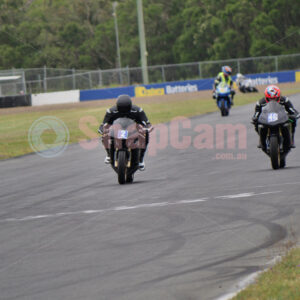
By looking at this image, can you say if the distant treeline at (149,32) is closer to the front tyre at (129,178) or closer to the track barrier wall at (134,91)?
the track barrier wall at (134,91)

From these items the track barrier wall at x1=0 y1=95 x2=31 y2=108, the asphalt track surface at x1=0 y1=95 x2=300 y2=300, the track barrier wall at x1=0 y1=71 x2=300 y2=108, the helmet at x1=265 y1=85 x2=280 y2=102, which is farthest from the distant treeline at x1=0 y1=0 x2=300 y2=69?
the asphalt track surface at x1=0 y1=95 x2=300 y2=300

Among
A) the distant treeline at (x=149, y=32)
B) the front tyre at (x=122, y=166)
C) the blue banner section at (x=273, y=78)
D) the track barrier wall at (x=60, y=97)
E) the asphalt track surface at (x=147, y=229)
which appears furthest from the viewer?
the distant treeline at (x=149, y=32)

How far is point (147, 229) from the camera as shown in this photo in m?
8.27

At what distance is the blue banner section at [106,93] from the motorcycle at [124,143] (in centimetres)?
3768

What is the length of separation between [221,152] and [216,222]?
326 inches

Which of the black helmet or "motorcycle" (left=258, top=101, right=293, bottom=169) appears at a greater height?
the black helmet

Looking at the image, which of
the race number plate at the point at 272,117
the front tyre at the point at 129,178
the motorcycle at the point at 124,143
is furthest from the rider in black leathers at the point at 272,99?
the front tyre at the point at 129,178

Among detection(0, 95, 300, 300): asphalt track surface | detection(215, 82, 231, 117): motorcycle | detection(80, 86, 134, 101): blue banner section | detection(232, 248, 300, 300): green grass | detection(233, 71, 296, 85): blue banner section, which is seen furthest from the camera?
detection(233, 71, 296, 85): blue banner section

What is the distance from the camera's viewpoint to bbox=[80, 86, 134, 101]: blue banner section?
165ft

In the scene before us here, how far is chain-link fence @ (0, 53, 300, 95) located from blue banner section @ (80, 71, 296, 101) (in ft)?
7.62

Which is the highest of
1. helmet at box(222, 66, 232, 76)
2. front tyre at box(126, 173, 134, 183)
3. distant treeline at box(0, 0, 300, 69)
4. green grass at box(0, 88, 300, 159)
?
distant treeline at box(0, 0, 300, 69)

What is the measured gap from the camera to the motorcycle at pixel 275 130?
12.4 meters

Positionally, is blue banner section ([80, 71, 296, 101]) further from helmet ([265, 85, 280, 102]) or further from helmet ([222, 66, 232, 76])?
helmet ([265, 85, 280, 102])

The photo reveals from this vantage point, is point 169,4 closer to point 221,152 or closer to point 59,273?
point 221,152
